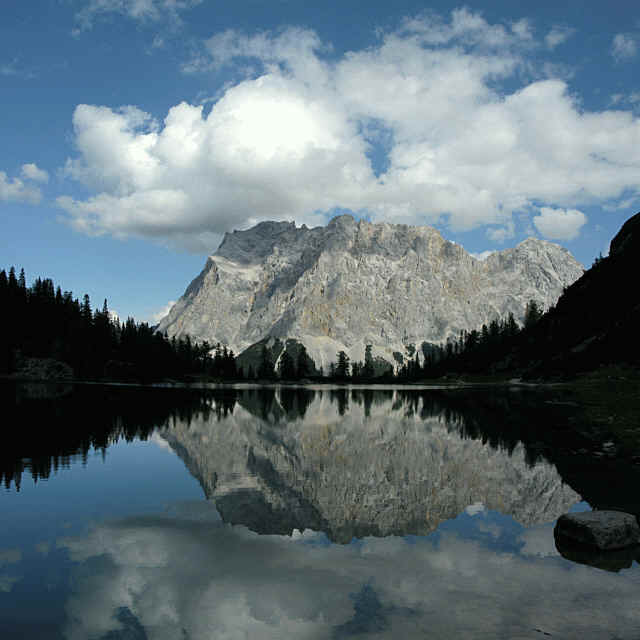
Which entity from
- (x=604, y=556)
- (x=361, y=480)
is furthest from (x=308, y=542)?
(x=361, y=480)

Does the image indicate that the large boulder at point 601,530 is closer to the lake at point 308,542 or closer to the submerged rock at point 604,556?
the submerged rock at point 604,556

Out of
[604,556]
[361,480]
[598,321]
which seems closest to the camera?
[604,556]

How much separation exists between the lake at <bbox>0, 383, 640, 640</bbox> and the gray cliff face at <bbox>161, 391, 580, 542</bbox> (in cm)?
13

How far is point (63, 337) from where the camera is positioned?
530 ft

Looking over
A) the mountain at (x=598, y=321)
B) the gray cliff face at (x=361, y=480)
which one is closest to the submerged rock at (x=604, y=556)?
the gray cliff face at (x=361, y=480)

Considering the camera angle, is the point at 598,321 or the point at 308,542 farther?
the point at 598,321

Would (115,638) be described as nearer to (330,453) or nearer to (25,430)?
(330,453)

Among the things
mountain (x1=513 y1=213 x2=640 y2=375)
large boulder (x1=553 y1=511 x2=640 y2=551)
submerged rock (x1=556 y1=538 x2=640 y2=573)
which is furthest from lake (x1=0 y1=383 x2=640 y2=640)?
mountain (x1=513 y1=213 x2=640 y2=375)

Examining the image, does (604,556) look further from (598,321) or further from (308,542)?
(598,321)

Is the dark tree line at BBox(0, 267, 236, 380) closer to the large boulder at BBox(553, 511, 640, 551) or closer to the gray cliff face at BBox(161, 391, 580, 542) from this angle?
the gray cliff face at BBox(161, 391, 580, 542)

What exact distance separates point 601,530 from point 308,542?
8.27 meters

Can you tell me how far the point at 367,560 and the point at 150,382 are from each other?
173520 mm

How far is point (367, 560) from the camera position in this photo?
14414 millimetres

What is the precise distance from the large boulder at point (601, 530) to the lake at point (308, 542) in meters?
0.52
